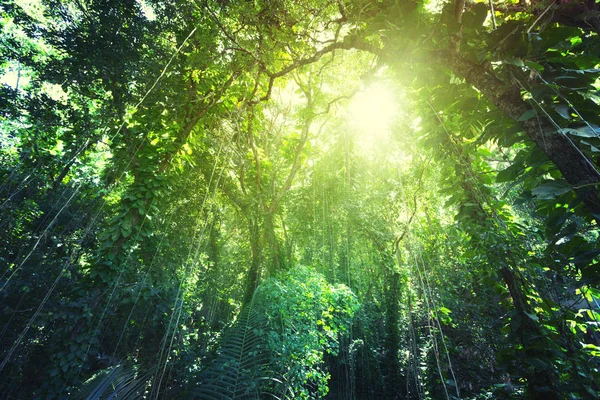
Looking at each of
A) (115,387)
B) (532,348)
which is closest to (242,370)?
(115,387)

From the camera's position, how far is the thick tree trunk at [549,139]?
882 millimetres

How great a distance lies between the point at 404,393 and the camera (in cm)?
458

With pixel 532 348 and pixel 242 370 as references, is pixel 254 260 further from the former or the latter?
pixel 532 348

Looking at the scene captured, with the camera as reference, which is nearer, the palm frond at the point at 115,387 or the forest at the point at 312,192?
the forest at the point at 312,192

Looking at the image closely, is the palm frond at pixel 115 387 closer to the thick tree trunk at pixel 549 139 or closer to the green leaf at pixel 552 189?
the green leaf at pixel 552 189

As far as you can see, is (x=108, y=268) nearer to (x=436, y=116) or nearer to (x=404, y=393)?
(x=436, y=116)

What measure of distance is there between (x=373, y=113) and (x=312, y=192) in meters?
2.49

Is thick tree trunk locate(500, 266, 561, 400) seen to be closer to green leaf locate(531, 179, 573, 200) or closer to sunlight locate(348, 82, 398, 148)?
green leaf locate(531, 179, 573, 200)

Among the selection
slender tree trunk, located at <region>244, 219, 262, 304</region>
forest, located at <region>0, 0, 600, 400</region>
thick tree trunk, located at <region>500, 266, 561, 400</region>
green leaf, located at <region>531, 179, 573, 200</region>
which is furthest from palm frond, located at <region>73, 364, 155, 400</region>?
green leaf, located at <region>531, 179, 573, 200</region>

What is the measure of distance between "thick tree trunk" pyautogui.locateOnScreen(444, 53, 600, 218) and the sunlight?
38.5 inches

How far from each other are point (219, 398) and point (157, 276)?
101 inches

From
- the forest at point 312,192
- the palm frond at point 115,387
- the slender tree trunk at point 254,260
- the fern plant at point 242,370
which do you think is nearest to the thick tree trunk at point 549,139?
the forest at point 312,192

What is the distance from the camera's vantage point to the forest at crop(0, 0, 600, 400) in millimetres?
1230

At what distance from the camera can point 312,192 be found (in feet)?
18.4
